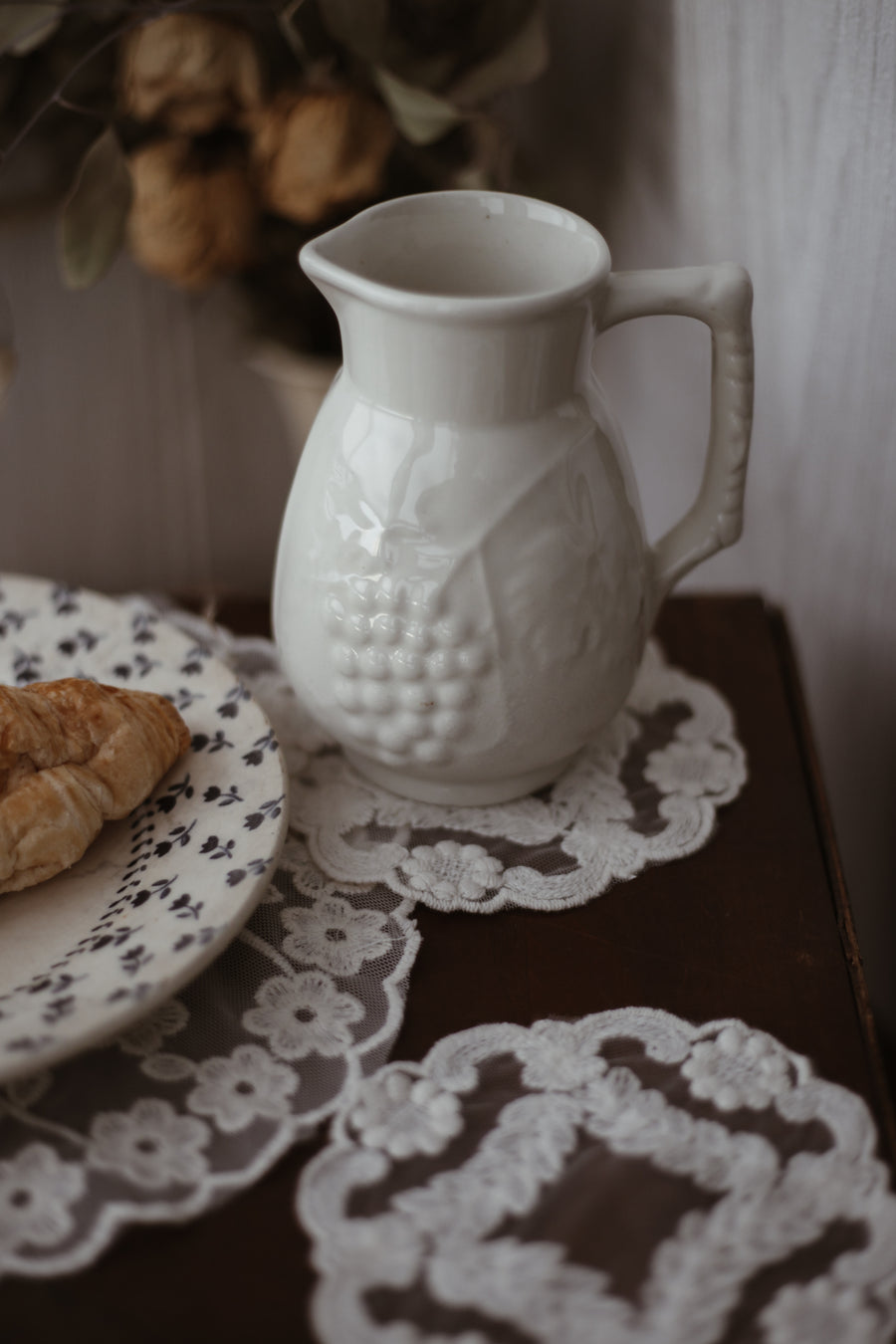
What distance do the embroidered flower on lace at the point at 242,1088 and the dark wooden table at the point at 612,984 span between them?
0.08 ft

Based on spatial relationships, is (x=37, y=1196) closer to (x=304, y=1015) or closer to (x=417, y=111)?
(x=304, y=1015)

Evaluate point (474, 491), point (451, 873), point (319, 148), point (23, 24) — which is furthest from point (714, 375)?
point (23, 24)

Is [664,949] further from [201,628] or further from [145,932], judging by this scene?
[201,628]

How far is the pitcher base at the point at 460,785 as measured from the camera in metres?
0.60

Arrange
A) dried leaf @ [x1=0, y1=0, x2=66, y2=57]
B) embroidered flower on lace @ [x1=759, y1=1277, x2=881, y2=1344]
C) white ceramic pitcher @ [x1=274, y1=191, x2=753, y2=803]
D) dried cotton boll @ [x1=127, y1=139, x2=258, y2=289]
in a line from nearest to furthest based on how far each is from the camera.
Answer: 1. embroidered flower on lace @ [x1=759, y1=1277, x2=881, y2=1344]
2. white ceramic pitcher @ [x1=274, y1=191, x2=753, y2=803]
3. dried leaf @ [x1=0, y1=0, x2=66, y2=57]
4. dried cotton boll @ [x1=127, y1=139, x2=258, y2=289]

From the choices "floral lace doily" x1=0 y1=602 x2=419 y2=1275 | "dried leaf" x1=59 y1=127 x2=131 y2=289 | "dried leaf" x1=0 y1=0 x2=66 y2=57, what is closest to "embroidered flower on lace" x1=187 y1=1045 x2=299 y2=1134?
"floral lace doily" x1=0 y1=602 x2=419 y2=1275

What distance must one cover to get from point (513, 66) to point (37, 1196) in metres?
0.79

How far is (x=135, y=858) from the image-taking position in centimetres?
55

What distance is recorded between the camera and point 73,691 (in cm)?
55

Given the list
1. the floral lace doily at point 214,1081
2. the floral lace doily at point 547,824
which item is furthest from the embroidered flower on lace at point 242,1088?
the floral lace doily at point 547,824

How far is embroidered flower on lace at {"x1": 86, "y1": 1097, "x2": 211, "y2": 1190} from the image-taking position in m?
0.43

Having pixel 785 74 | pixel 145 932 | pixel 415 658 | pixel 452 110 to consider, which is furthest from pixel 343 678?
pixel 785 74

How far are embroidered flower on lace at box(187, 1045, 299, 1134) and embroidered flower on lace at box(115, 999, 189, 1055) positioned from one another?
0.02 meters

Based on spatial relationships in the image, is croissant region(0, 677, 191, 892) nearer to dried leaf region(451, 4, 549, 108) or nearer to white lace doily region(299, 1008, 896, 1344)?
white lace doily region(299, 1008, 896, 1344)
